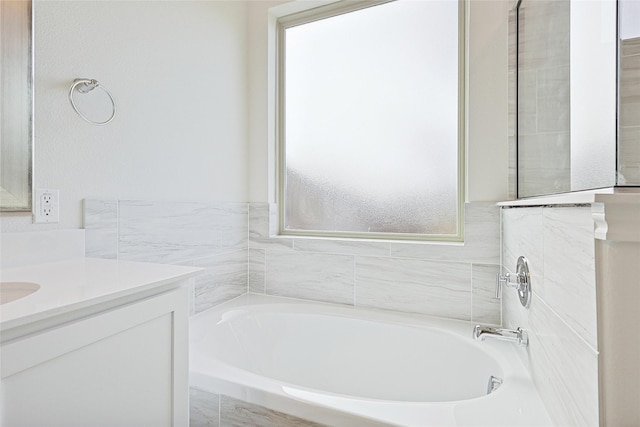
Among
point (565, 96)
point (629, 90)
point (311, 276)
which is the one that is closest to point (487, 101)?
point (565, 96)

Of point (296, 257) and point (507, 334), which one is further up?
point (296, 257)

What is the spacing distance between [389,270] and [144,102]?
1.47 meters

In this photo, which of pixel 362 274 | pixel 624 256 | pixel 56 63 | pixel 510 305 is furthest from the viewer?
pixel 362 274

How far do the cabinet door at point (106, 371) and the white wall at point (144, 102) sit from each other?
0.64m

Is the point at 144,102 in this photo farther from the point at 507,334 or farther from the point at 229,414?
the point at 507,334

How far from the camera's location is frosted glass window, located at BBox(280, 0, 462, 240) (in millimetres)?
1880

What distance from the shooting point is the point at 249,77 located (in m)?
2.23

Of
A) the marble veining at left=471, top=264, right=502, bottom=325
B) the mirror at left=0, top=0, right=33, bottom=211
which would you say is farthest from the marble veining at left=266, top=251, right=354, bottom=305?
the mirror at left=0, top=0, right=33, bottom=211

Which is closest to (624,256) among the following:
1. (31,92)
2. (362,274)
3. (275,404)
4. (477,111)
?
(275,404)

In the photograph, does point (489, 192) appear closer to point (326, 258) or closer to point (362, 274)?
point (362, 274)

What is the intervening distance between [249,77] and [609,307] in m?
2.18

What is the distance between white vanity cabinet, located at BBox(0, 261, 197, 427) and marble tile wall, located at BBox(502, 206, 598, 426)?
921 millimetres

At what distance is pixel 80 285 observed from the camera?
2.69 feet

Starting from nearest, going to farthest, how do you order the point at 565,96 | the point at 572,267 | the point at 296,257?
the point at 572,267 → the point at 565,96 → the point at 296,257
